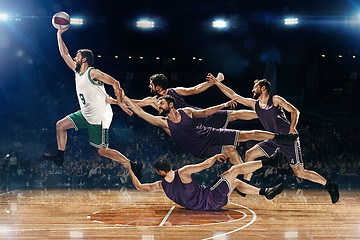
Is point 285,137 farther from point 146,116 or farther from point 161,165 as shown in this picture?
point 146,116

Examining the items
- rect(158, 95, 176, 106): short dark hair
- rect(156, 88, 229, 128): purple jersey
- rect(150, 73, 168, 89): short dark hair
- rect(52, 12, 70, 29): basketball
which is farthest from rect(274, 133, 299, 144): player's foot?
rect(52, 12, 70, 29): basketball

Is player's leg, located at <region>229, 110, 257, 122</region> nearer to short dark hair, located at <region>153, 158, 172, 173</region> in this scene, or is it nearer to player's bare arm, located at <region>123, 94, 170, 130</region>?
player's bare arm, located at <region>123, 94, 170, 130</region>

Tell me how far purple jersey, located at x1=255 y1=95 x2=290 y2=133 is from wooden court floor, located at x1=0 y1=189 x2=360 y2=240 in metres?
1.56

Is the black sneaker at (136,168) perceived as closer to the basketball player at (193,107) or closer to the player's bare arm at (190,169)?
the player's bare arm at (190,169)

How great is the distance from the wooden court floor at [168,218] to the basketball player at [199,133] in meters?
1.18

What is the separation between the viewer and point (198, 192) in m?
7.59

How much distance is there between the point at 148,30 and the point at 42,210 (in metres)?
8.24

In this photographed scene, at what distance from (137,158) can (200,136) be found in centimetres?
701

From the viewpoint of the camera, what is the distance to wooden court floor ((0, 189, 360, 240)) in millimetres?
6094

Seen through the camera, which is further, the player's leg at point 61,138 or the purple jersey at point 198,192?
the player's leg at point 61,138

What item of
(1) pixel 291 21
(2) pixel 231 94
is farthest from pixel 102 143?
(1) pixel 291 21

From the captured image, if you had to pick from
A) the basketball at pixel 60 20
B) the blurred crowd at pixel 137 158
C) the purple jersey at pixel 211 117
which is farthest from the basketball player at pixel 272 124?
the blurred crowd at pixel 137 158

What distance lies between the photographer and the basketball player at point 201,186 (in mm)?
7363

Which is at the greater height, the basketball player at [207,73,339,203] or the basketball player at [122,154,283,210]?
the basketball player at [207,73,339,203]
